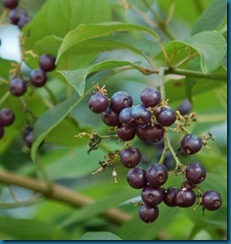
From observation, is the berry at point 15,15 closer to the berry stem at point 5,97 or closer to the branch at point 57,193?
the berry stem at point 5,97

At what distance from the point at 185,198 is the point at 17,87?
Result: 0.48 metres

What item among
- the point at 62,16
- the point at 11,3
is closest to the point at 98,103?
the point at 62,16

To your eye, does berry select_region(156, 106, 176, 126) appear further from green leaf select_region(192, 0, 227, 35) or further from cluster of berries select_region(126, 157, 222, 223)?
green leaf select_region(192, 0, 227, 35)

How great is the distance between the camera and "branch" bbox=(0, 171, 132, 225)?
208 centimetres

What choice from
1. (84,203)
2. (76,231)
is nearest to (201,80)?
(84,203)

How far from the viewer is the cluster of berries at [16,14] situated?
5.51 feet

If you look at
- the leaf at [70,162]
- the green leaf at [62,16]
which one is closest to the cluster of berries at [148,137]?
the green leaf at [62,16]

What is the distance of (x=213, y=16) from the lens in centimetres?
150

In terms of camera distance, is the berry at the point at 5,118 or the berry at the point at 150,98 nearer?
the berry at the point at 150,98

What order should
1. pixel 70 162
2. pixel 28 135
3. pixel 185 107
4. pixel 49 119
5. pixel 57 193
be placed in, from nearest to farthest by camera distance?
pixel 49 119
pixel 28 135
pixel 185 107
pixel 57 193
pixel 70 162

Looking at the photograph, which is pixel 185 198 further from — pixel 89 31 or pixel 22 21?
pixel 22 21

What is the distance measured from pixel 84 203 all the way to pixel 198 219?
0.64m

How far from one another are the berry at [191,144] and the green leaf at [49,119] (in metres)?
0.28

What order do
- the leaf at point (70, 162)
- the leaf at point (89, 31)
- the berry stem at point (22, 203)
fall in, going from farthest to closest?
1. the leaf at point (70, 162)
2. the berry stem at point (22, 203)
3. the leaf at point (89, 31)
